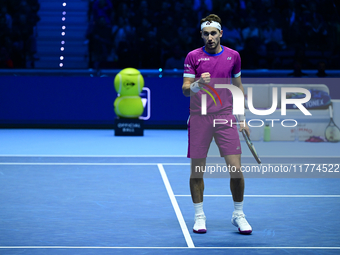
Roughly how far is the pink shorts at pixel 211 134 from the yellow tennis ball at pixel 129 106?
778cm

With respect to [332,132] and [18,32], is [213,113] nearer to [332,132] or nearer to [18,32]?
[332,132]

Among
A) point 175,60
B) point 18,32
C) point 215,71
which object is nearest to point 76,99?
point 175,60

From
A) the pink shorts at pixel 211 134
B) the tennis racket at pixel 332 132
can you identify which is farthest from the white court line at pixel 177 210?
the tennis racket at pixel 332 132

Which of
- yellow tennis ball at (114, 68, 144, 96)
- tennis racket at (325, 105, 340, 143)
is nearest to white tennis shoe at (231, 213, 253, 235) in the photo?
tennis racket at (325, 105, 340, 143)

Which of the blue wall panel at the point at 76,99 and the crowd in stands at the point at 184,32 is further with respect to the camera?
the crowd in stands at the point at 184,32

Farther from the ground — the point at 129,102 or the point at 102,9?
the point at 102,9

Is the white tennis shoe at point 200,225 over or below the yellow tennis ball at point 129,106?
over

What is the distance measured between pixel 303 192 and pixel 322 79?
780 centimetres

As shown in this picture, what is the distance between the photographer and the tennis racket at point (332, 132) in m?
11.8

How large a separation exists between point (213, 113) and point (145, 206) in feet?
5.06

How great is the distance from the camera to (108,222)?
5.08m

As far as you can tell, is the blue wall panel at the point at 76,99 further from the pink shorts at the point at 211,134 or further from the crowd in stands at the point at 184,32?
the pink shorts at the point at 211,134

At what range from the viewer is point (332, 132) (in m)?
11.8

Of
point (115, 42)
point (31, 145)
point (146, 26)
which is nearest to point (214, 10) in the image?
point (146, 26)
